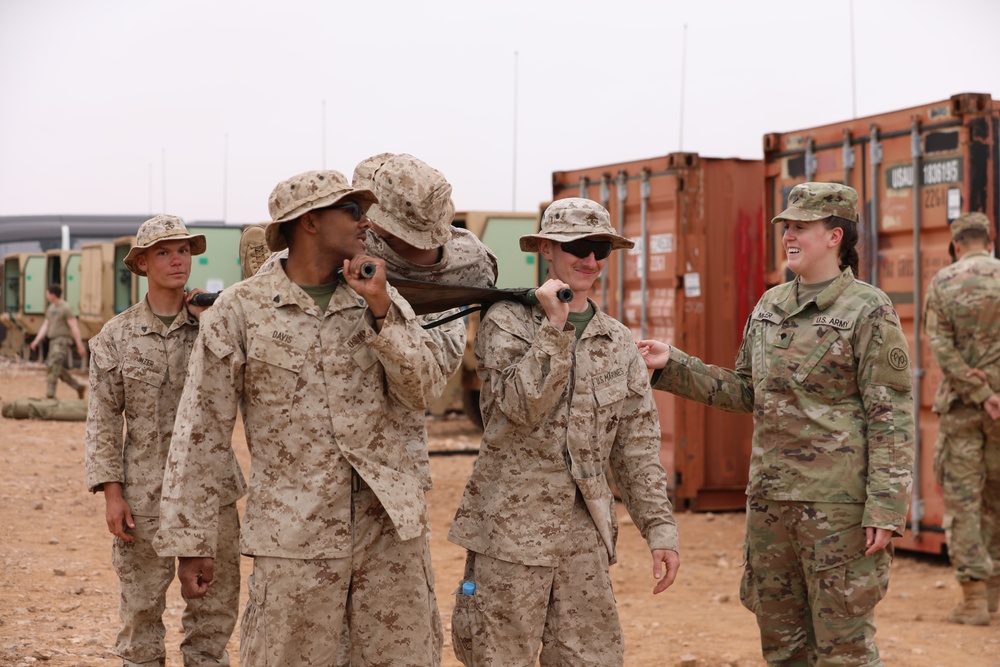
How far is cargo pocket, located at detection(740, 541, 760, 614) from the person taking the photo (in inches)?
171

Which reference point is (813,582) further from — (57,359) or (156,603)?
(57,359)

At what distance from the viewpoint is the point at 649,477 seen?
12.9ft

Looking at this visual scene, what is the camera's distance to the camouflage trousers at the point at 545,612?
12.2 ft

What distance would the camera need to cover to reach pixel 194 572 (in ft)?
11.1

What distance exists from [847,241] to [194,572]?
253 cm

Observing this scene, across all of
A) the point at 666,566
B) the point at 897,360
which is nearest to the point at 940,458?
the point at 897,360

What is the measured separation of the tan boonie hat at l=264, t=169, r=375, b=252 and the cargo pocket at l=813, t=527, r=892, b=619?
1946 mm

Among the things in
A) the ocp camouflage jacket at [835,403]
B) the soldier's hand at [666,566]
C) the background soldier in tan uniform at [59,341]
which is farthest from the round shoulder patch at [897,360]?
the background soldier in tan uniform at [59,341]

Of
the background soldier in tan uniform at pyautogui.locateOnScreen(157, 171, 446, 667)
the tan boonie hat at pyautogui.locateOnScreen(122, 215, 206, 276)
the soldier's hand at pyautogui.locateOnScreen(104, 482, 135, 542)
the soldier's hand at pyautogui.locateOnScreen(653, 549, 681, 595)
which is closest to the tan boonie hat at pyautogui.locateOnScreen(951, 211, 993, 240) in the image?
the soldier's hand at pyautogui.locateOnScreen(653, 549, 681, 595)

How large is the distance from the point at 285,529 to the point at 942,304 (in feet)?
15.4

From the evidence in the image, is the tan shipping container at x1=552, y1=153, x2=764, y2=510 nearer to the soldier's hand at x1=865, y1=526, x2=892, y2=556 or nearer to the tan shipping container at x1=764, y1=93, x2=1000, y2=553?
the tan shipping container at x1=764, y1=93, x2=1000, y2=553

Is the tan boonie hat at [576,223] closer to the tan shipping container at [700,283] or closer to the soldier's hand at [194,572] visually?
the soldier's hand at [194,572]

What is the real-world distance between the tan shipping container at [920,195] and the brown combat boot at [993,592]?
785 mm

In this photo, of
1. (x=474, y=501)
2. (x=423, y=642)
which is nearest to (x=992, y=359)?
(x=474, y=501)
